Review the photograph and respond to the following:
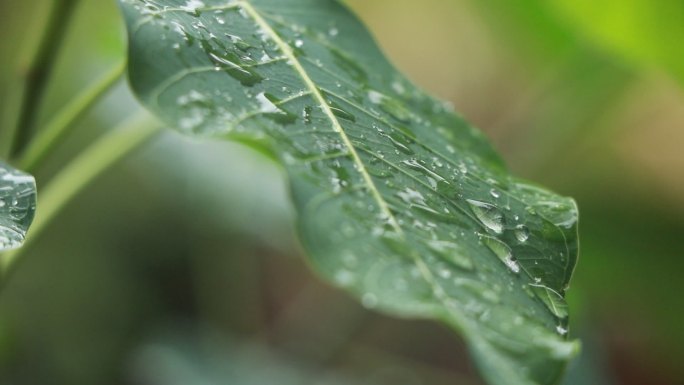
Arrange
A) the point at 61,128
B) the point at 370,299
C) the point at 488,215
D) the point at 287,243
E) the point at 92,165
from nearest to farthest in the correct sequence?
the point at 370,299
the point at 488,215
the point at 61,128
the point at 92,165
the point at 287,243

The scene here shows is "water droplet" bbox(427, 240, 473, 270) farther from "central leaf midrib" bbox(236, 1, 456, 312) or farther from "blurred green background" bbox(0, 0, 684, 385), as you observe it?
"blurred green background" bbox(0, 0, 684, 385)

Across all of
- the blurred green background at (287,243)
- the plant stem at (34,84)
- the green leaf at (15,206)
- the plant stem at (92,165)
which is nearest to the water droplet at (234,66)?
the green leaf at (15,206)

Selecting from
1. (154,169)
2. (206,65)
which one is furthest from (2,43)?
(206,65)

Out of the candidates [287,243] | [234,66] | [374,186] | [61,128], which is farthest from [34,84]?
[287,243]

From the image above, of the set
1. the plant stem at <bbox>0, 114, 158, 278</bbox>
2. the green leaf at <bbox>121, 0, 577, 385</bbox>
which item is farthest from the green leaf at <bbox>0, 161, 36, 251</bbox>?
the plant stem at <bbox>0, 114, 158, 278</bbox>

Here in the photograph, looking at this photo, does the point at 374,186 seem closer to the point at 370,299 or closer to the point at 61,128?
the point at 370,299
